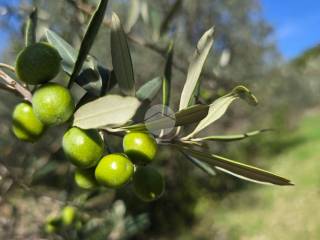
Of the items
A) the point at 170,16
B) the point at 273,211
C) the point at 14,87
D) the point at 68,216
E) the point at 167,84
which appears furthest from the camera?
the point at 273,211

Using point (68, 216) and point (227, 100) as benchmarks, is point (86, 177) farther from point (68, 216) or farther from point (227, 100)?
point (68, 216)

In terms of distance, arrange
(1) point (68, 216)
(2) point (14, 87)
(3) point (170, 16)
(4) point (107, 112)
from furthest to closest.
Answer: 1. (3) point (170, 16)
2. (1) point (68, 216)
3. (2) point (14, 87)
4. (4) point (107, 112)

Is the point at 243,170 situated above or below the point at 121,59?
below

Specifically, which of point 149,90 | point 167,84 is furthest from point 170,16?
point 149,90

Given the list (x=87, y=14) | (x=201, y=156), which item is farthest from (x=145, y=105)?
(x=87, y=14)

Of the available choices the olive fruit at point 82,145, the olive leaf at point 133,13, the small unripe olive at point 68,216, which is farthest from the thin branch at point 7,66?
the olive leaf at point 133,13

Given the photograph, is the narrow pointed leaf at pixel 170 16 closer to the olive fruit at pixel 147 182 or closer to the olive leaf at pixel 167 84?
the olive leaf at pixel 167 84
